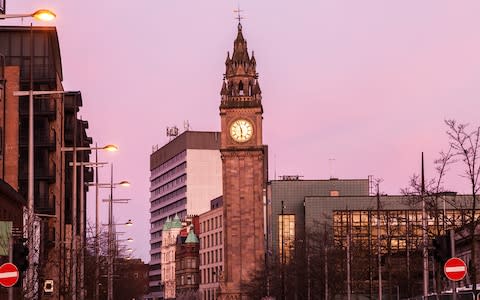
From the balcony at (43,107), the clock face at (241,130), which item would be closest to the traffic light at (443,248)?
the balcony at (43,107)

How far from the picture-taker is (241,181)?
181 m

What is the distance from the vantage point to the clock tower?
585ft

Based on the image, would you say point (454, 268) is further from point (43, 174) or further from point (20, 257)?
point (43, 174)

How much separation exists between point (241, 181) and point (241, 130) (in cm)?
789

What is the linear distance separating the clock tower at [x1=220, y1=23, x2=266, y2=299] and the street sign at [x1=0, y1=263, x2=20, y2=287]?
146237mm

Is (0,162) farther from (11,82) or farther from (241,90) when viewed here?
(241,90)

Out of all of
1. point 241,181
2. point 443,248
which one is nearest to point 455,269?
point 443,248

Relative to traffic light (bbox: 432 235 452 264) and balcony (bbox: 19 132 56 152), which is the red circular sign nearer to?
traffic light (bbox: 432 235 452 264)

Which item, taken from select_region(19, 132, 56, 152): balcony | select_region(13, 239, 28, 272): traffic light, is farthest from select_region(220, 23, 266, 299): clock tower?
select_region(13, 239, 28, 272): traffic light

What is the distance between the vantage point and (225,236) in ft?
593

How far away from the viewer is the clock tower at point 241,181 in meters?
178

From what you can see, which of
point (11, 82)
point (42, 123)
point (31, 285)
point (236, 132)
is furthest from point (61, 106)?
point (31, 285)

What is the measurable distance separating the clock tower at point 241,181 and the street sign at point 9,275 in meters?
146

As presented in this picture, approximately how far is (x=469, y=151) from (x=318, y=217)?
143 meters
